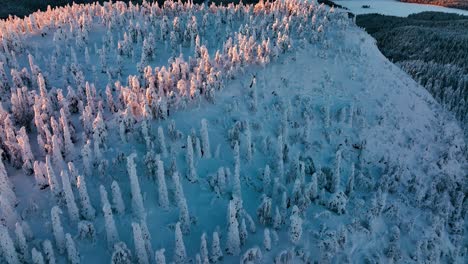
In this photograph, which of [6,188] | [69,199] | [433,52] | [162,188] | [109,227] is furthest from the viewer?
[433,52]

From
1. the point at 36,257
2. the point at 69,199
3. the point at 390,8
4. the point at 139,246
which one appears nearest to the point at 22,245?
the point at 36,257

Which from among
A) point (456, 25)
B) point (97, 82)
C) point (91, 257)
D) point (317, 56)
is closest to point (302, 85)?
point (317, 56)

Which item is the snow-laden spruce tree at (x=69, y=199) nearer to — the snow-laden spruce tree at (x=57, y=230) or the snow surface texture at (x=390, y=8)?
the snow-laden spruce tree at (x=57, y=230)

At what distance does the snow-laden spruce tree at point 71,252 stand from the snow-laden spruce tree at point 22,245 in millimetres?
1088

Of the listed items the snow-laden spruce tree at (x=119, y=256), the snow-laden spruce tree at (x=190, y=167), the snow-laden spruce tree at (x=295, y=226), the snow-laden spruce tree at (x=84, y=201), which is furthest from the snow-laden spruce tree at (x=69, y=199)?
the snow-laden spruce tree at (x=295, y=226)

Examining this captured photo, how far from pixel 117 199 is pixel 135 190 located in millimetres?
607

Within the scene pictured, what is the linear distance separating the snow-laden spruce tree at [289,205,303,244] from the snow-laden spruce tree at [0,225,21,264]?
26.6ft

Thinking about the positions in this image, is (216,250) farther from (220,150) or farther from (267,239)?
(220,150)

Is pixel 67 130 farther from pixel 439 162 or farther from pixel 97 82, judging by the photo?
pixel 439 162

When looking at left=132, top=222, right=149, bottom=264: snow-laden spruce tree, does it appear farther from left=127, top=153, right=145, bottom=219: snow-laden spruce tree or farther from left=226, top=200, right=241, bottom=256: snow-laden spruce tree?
left=226, top=200, right=241, bottom=256: snow-laden spruce tree

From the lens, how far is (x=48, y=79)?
20.3 meters

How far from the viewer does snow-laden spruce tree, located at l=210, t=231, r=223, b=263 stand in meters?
12.3

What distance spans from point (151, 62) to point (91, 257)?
1289cm

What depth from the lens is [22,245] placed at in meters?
11.4
